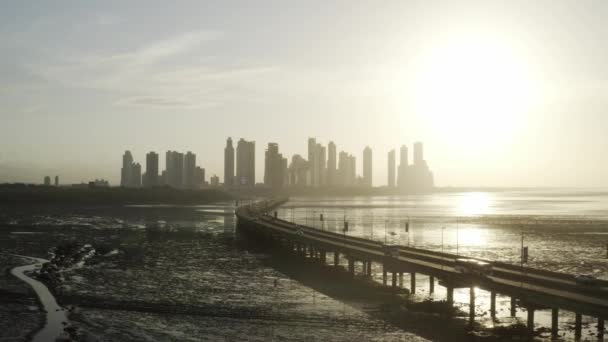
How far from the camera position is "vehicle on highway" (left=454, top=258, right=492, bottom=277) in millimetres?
37938

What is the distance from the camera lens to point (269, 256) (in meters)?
71.2

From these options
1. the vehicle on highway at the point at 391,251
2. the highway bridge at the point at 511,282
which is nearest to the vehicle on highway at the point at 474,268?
the highway bridge at the point at 511,282

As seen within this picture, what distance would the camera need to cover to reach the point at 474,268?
3825 centimetres

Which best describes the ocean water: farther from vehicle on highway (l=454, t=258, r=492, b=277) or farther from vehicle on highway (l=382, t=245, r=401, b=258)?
vehicle on highway (l=382, t=245, r=401, b=258)

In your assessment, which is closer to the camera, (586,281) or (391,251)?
(586,281)

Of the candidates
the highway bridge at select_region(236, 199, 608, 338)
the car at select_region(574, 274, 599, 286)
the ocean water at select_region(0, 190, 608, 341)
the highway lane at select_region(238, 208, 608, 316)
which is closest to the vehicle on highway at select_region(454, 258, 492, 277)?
the highway bridge at select_region(236, 199, 608, 338)

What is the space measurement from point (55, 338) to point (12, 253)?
40.7m

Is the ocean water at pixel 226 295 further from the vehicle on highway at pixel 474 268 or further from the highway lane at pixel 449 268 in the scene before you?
the vehicle on highway at pixel 474 268

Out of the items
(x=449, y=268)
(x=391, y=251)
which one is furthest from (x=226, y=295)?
(x=449, y=268)

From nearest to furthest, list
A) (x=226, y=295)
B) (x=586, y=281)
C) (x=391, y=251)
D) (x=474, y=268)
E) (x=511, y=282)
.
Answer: (x=586, y=281) → (x=511, y=282) → (x=474, y=268) → (x=226, y=295) → (x=391, y=251)

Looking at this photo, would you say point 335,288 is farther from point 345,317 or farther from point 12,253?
point 12,253

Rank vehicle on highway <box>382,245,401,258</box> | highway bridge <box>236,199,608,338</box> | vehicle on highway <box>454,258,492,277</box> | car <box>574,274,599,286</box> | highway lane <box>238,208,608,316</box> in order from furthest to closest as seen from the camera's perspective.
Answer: vehicle on highway <box>382,245,401,258</box> → vehicle on highway <box>454,258,492,277</box> → car <box>574,274,599,286</box> → highway lane <box>238,208,608,316</box> → highway bridge <box>236,199,608,338</box>

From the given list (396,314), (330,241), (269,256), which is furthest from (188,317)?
(269,256)

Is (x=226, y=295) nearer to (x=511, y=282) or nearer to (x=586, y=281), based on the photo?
(x=511, y=282)
